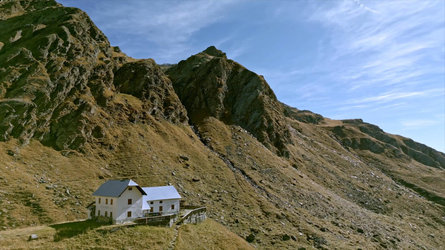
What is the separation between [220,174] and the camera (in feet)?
265

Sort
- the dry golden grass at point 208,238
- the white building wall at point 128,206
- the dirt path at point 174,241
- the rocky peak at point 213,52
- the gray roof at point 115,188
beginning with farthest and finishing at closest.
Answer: the rocky peak at point 213,52, the gray roof at point 115,188, the white building wall at point 128,206, the dry golden grass at point 208,238, the dirt path at point 174,241

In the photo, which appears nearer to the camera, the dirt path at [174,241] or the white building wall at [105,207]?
the dirt path at [174,241]

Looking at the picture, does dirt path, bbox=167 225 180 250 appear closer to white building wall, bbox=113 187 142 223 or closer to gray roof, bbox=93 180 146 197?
white building wall, bbox=113 187 142 223

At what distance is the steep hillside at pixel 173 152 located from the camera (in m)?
56.2

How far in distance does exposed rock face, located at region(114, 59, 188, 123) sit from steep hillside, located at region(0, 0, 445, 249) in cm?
46

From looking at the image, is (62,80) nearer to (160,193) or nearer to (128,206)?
(160,193)

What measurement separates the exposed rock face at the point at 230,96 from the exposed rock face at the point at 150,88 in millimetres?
11906

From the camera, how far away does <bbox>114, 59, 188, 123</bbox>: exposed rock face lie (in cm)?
9878

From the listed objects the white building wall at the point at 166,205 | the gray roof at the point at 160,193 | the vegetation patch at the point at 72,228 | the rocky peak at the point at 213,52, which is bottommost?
the vegetation patch at the point at 72,228

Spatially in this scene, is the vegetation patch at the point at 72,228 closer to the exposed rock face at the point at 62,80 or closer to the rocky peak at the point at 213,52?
the exposed rock face at the point at 62,80

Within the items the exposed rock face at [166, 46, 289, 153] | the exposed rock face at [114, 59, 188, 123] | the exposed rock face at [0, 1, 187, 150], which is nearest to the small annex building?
the exposed rock face at [0, 1, 187, 150]

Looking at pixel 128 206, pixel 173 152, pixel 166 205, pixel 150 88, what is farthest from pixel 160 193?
pixel 150 88

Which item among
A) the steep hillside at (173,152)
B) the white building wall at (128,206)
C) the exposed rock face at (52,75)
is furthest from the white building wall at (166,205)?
the exposed rock face at (52,75)

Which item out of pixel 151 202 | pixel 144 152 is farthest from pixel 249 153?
pixel 151 202
